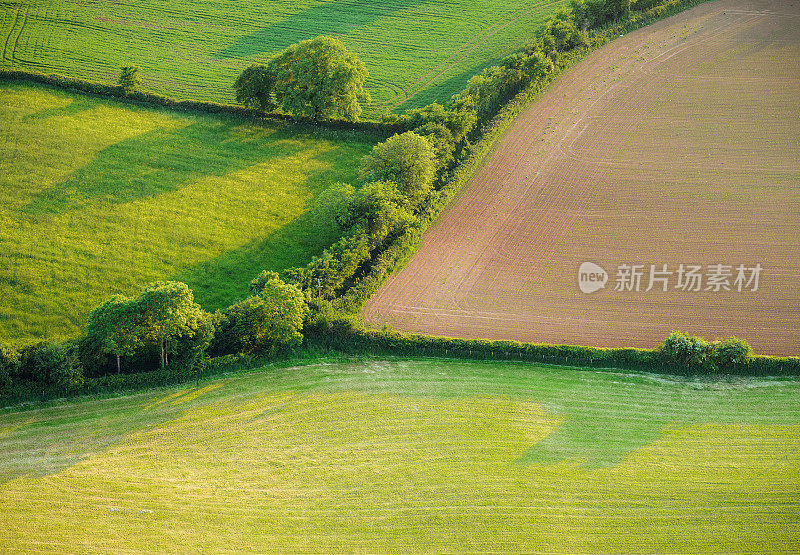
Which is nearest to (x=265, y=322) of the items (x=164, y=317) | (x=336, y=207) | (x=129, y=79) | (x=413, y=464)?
(x=164, y=317)

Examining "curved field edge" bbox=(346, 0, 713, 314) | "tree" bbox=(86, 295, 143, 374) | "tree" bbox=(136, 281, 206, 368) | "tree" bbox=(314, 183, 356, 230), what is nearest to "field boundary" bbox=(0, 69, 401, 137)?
"curved field edge" bbox=(346, 0, 713, 314)

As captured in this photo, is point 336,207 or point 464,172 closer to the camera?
point 336,207

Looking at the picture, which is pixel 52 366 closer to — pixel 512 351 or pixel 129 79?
pixel 512 351

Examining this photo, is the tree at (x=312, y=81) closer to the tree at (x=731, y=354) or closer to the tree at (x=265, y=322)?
the tree at (x=265, y=322)

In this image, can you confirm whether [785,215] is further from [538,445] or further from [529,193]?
[538,445]

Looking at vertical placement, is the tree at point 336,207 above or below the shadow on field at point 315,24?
below

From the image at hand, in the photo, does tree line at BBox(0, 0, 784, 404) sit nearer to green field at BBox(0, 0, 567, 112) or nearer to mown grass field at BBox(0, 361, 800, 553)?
mown grass field at BBox(0, 361, 800, 553)

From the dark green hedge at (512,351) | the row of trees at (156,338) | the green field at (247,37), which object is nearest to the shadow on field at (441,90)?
the green field at (247,37)
